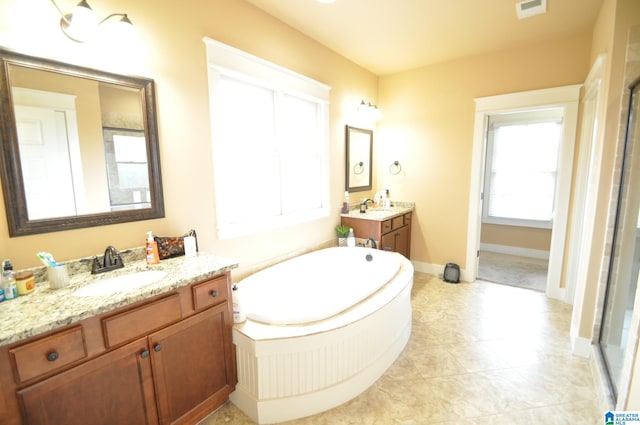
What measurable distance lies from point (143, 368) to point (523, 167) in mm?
5455

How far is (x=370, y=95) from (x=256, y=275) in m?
2.87

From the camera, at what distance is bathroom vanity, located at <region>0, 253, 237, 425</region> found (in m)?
1.05

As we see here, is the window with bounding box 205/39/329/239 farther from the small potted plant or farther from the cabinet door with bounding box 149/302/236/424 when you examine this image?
the cabinet door with bounding box 149/302/236/424

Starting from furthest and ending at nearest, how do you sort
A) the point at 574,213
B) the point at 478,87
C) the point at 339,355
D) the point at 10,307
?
the point at 478,87 → the point at 574,213 → the point at 339,355 → the point at 10,307

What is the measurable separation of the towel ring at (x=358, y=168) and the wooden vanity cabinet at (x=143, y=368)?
2480 millimetres

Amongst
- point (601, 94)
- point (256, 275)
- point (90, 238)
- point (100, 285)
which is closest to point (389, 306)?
point (256, 275)

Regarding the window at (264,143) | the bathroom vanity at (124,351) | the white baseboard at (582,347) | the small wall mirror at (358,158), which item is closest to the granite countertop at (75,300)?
the bathroom vanity at (124,351)

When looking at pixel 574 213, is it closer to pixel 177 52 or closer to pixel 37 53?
pixel 177 52

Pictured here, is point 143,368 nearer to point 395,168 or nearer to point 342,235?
point 342,235

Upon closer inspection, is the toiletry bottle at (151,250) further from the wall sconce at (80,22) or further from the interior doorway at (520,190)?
the interior doorway at (520,190)

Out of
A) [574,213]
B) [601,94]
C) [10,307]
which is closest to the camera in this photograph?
[10,307]

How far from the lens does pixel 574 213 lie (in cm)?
304

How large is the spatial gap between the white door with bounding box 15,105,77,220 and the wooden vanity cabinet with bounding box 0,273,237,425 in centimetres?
68

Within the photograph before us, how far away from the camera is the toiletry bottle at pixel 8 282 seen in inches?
48.9
